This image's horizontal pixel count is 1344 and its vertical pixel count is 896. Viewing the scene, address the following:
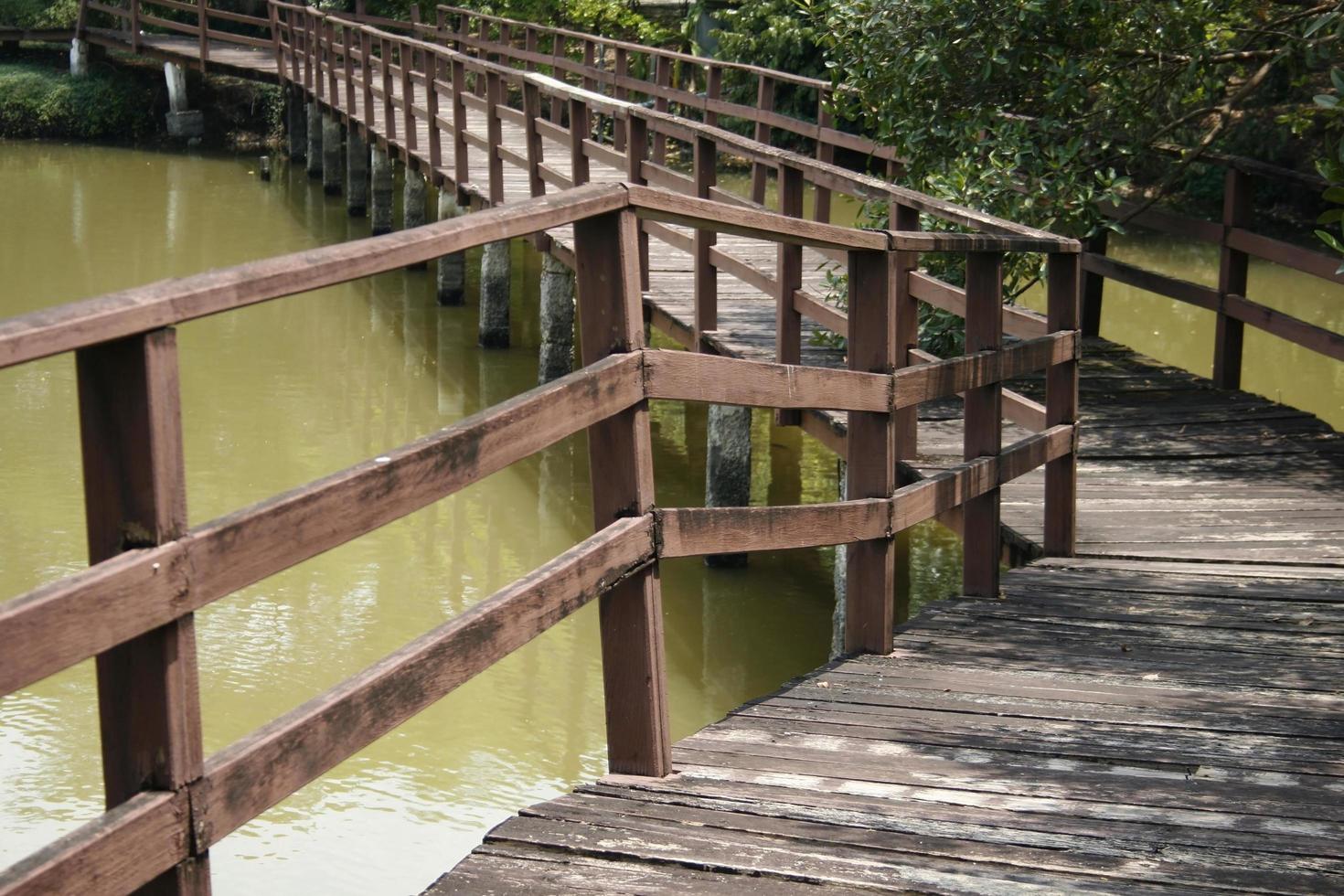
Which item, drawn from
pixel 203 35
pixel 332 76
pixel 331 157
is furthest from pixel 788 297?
pixel 203 35

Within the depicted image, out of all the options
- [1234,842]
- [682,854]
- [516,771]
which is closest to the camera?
[682,854]

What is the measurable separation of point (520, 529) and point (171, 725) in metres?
7.19

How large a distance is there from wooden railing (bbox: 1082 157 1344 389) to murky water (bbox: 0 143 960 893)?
1679 millimetres

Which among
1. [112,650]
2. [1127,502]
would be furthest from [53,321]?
[1127,502]

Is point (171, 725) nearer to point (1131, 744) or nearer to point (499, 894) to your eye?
point (499, 894)

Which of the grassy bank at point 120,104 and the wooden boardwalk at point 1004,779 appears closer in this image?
the wooden boardwalk at point 1004,779

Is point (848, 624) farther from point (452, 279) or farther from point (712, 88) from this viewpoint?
point (452, 279)

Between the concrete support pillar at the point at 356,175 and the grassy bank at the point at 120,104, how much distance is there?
6260mm

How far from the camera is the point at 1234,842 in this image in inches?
113

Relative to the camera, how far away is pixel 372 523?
2291mm

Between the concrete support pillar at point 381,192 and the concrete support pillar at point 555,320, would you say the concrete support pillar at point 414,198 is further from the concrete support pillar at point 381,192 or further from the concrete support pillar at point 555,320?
the concrete support pillar at point 555,320

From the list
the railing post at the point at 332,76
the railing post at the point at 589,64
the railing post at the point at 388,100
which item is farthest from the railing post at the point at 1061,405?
the railing post at the point at 332,76

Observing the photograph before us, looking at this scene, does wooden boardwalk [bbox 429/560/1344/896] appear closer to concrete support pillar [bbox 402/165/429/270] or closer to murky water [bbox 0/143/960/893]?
murky water [bbox 0/143/960/893]

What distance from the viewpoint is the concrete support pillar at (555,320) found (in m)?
11.7
